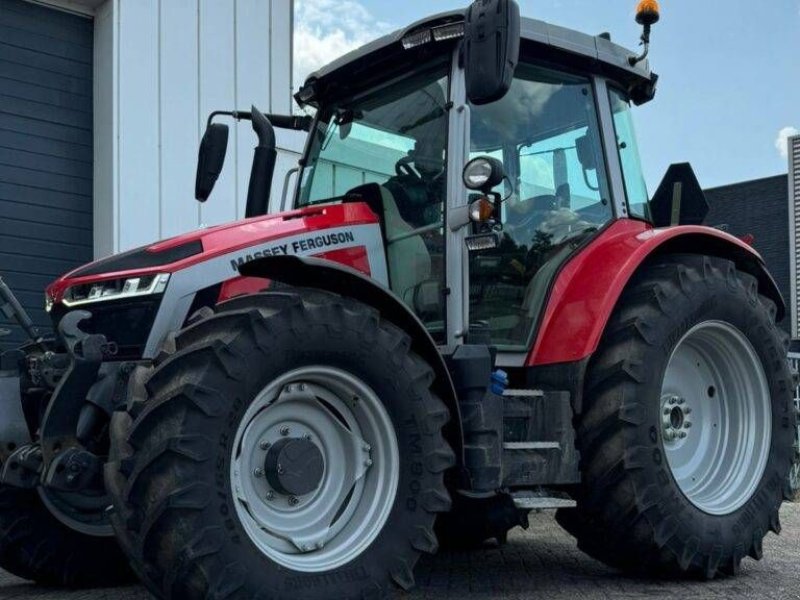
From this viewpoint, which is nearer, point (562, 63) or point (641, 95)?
point (562, 63)

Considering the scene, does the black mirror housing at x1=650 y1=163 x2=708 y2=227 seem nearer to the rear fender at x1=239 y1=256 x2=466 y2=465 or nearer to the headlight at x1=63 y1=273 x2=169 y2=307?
the rear fender at x1=239 y1=256 x2=466 y2=465

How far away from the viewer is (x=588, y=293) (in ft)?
15.3

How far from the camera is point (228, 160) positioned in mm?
9398

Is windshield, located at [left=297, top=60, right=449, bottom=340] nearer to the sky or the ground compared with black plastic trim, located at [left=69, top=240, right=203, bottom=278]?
nearer to the sky

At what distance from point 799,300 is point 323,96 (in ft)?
70.0

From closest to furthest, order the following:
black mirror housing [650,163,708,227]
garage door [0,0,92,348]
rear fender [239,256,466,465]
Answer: rear fender [239,256,466,465] < black mirror housing [650,163,708,227] < garage door [0,0,92,348]

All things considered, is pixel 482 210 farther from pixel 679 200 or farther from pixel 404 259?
pixel 679 200

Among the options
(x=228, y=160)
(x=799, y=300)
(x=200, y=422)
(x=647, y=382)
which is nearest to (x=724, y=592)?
(x=647, y=382)

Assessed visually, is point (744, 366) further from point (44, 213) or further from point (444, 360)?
point (44, 213)

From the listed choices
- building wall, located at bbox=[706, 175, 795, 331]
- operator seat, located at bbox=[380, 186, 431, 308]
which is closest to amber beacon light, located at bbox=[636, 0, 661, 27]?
operator seat, located at bbox=[380, 186, 431, 308]

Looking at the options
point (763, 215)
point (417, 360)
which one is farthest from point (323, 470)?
point (763, 215)

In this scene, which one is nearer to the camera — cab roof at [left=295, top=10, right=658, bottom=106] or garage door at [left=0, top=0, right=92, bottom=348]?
cab roof at [left=295, top=10, right=658, bottom=106]

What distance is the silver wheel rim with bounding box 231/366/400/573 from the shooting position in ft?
11.7

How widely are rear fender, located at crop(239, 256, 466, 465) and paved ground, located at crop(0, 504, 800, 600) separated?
31.8 inches
